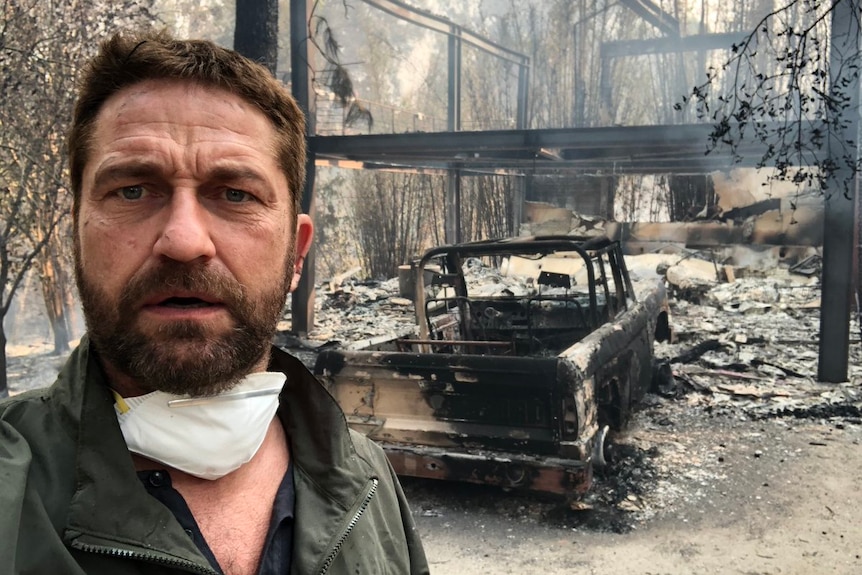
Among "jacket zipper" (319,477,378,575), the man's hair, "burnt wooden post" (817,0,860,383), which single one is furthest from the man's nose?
"burnt wooden post" (817,0,860,383)

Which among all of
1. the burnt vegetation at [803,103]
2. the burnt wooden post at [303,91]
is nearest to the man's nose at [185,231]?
the burnt vegetation at [803,103]

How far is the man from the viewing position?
1.14m

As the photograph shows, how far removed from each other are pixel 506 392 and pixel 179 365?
12.4 feet

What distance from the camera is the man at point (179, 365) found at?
114cm

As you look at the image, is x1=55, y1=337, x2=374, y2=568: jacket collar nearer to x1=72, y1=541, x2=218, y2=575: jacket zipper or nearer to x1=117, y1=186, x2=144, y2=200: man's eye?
x1=72, y1=541, x2=218, y2=575: jacket zipper

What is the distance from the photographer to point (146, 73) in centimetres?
139

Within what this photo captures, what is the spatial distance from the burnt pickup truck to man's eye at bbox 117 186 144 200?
367 cm

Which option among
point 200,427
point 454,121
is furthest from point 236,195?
point 454,121

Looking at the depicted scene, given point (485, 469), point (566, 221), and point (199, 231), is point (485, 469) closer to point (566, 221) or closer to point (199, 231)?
point (199, 231)

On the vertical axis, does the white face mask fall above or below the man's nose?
below

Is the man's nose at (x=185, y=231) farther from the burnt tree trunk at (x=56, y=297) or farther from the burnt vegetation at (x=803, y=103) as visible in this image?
the burnt tree trunk at (x=56, y=297)

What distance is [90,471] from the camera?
3.74 ft

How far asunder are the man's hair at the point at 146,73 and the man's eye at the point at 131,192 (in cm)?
12

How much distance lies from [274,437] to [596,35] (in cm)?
2013
